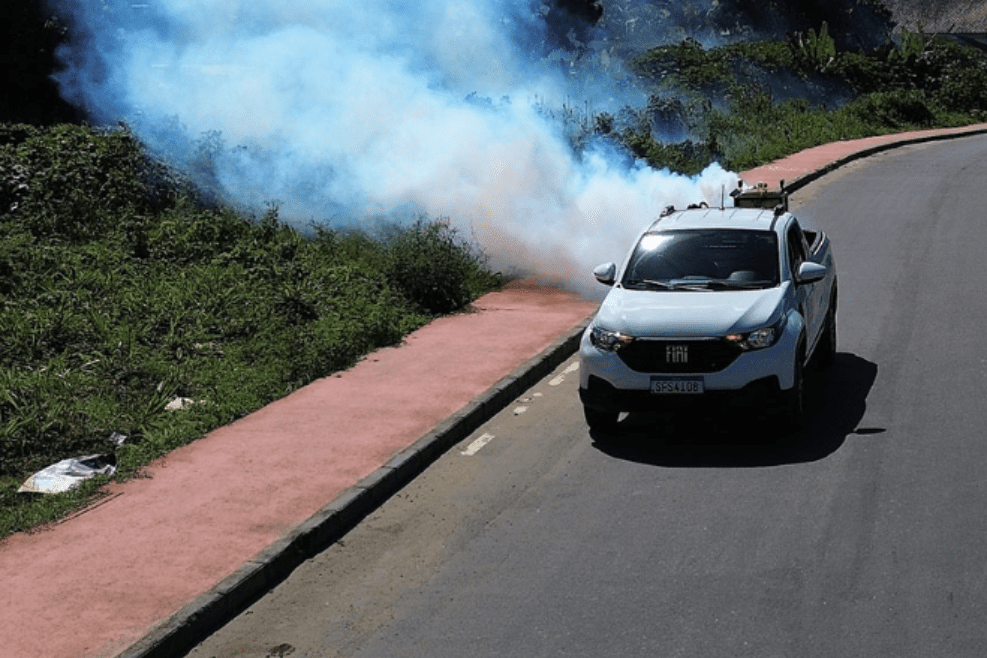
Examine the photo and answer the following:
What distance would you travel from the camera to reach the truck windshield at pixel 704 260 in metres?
13.0

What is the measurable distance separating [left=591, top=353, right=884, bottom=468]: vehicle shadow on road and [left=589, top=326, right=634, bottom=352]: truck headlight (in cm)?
79

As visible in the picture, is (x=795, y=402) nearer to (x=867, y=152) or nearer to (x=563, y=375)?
(x=563, y=375)

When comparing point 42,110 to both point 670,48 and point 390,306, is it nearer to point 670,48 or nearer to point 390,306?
point 390,306

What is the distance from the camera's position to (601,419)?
12.5 metres

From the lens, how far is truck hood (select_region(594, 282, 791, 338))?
39.4 feet

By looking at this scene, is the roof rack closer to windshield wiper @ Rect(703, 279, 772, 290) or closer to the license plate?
windshield wiper @ Rect(703, 279, 772, 290)

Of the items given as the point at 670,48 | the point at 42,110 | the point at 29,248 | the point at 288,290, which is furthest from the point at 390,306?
the point at 670,48

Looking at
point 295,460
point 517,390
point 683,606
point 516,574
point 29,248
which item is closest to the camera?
point 683,606

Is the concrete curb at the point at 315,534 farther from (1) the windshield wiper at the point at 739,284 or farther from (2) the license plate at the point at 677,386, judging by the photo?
(1) the windshield wiper at the point at 739,284

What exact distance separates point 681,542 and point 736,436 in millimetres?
2805

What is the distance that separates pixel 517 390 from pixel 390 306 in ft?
11.9

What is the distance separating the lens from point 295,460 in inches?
459

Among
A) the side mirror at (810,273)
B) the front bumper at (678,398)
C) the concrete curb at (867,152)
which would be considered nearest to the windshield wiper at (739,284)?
the side mirror at (810,273)

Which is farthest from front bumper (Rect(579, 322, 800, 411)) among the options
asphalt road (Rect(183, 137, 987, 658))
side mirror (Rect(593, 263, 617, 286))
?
side mirror (Rect(593, 263, 617, 286))
